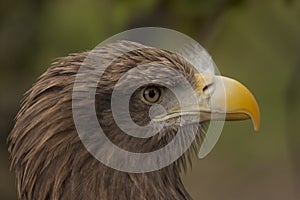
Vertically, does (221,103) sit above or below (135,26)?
above

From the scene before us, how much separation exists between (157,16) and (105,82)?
2315mm

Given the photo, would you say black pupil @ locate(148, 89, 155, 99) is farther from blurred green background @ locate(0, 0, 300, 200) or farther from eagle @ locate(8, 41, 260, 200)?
blurred green background @ locate(0, 0, 300, 200)

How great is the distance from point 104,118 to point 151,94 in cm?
24

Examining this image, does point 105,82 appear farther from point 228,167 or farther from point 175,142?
point 228,167

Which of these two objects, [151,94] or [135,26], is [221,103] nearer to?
[151,94]

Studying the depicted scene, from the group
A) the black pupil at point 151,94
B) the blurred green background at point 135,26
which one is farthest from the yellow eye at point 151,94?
the blurred green background at point 135,26

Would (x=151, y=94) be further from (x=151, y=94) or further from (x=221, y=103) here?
(x=221, y=103)

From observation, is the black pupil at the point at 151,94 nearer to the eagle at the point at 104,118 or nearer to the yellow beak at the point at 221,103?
the eagle at the point at 104,118

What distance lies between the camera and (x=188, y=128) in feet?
17.7

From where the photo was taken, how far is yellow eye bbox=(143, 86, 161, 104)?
5.25m

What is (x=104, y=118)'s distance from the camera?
5.20 meters

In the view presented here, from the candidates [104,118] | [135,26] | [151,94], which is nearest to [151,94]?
[151,94]

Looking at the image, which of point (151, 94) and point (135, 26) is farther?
point (135, 26)

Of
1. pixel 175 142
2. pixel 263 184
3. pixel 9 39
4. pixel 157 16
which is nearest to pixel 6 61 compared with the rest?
pixel 9 39
